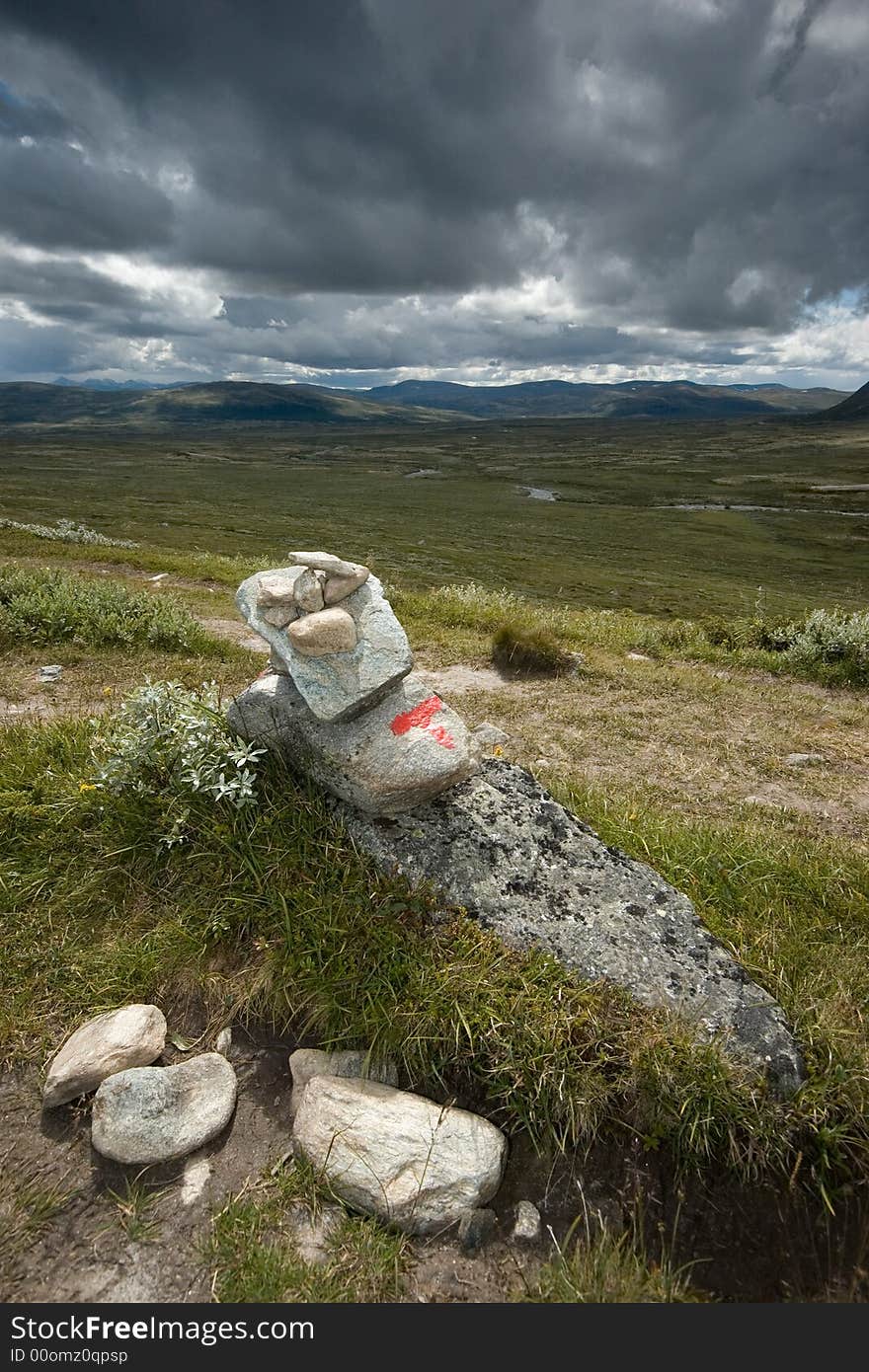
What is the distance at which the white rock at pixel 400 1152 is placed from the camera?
11.9 feet

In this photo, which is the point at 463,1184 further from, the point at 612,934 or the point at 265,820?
the point at 265,820

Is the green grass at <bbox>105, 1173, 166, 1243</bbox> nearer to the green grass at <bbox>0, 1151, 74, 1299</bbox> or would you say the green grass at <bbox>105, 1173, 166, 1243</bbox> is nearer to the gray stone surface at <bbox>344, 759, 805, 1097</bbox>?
the green grass at <bbox>0, 1151, 74, 1299</bbox>

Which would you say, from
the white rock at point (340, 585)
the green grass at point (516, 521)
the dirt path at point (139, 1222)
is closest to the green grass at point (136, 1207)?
the dirt path at point (139, 1222)

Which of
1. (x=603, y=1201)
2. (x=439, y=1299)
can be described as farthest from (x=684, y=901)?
(x=439, y=1299)

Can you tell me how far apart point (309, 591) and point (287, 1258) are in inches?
167

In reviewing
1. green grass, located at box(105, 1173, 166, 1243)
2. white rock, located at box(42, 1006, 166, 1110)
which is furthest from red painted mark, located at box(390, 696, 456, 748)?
green grass, located at box(105, 1173, 166, 1243)

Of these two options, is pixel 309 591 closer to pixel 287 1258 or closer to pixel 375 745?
pixel 375 745

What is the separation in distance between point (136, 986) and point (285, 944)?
1109 millimetres

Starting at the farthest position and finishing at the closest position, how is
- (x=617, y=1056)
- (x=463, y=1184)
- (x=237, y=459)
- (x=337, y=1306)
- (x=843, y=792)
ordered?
(x=237, y=459) → (x=843, y=792) → (x=617, y=1056) → (x=463, y=1184) → (x=337, y=1306)

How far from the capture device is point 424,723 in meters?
5.71

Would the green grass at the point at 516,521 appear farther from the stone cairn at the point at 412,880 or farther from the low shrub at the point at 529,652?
the stone cairn at the point at 412,880

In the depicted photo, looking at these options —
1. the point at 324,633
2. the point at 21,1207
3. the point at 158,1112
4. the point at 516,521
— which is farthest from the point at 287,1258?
the point at 516,521

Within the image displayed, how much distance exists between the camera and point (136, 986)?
4770 millimetres

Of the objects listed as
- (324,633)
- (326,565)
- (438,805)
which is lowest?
(438,805)
